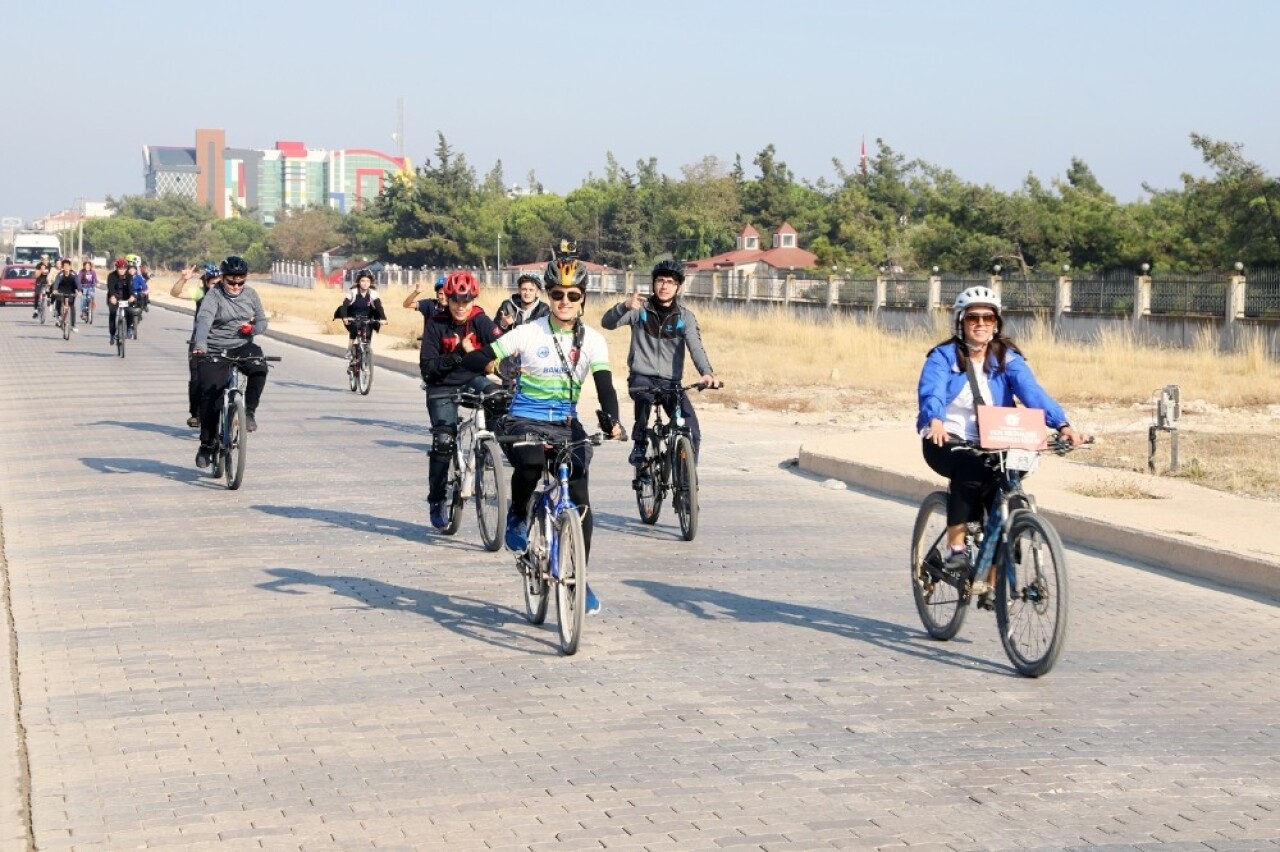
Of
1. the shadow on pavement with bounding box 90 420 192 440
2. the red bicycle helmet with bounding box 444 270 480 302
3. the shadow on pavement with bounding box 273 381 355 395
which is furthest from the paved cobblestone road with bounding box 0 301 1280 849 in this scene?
the shadow on pavement with bounding box 273 381 355 395

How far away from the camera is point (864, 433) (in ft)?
63.6

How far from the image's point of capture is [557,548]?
8.27 m

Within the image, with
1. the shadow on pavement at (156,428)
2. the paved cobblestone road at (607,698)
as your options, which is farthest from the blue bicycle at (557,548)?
the shadow on pavement at (156,428)

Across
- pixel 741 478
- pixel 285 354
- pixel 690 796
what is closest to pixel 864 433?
pixel 741 478

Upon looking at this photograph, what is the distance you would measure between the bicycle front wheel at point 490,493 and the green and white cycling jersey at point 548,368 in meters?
1.99

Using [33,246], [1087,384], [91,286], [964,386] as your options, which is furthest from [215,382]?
[33,246]

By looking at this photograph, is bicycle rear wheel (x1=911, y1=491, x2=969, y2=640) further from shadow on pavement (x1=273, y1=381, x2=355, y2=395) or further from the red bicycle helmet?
shadow on pavement (x1=273, y1=381, x2=355, y2=395)

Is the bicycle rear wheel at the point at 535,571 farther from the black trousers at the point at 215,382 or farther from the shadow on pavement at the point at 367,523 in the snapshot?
the black trousers at the point at 215,382

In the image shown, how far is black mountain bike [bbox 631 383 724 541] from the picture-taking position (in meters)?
11.9

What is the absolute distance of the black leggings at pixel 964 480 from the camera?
26.7 ft

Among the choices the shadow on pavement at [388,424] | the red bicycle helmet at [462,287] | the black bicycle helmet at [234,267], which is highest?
the black bicycle helmet at [234,267]

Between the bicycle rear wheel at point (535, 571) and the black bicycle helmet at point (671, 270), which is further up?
the black bicycle helmet at point (671, 270)

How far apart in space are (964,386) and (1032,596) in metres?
1.07

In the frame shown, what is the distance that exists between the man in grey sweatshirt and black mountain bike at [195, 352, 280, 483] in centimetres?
6
